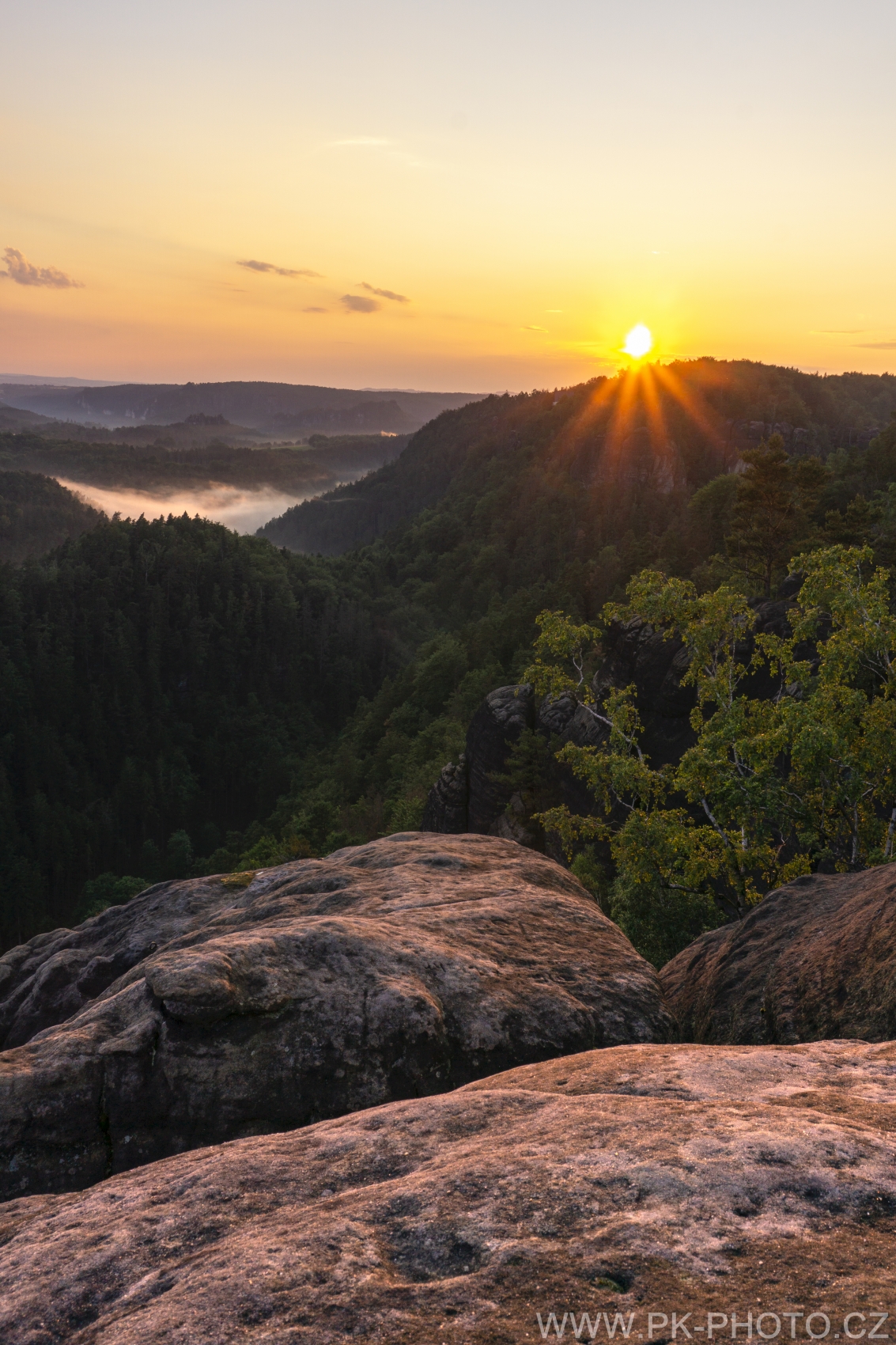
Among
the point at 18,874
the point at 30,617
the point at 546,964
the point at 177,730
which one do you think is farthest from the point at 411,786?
the point at 30,617

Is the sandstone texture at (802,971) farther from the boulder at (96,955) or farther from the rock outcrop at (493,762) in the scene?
the rock outcrop at (493,762)

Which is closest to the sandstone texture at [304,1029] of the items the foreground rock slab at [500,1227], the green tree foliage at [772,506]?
the foreground rock slab at [500,1227]

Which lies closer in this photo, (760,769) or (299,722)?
(760,769)

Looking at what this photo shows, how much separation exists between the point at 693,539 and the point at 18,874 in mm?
132382

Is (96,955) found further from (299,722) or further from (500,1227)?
(299,722)

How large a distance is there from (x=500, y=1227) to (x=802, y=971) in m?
8.58

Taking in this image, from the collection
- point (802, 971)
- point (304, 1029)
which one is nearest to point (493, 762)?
point (802, 971)

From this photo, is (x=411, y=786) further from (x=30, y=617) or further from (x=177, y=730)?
(x=30, y=617)

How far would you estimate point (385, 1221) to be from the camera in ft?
18.6

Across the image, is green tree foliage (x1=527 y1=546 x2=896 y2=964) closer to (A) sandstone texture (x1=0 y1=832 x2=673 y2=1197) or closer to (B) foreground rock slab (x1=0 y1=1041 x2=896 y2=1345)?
(A) sandstone texture (x1=0 y1=832 x2=673 y2=1197)

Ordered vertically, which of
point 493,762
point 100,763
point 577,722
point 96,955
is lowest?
point 100,763

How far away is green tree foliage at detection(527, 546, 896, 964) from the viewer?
64.3 feet

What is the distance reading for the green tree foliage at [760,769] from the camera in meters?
19.6

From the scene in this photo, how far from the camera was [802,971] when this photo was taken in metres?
12.1
